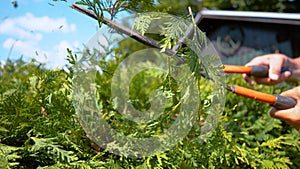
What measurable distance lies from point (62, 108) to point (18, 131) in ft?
0.48

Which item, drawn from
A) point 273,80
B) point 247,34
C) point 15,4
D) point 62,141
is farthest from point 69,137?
point 247,34

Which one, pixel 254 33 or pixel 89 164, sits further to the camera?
pixel 254 33

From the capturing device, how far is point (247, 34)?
788cm

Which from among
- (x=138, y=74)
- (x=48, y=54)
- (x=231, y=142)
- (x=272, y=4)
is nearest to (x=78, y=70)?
(x=48, y=54)

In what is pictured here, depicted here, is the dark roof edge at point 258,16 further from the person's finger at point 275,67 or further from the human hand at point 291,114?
the human hand at point 291,114

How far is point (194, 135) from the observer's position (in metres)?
1.00

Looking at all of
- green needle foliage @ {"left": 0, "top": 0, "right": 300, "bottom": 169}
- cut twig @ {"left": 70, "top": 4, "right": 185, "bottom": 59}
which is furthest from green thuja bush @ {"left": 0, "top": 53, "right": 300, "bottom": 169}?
cut twig @ {"left": 70, "top": 4, "right": 185, "bottom": 59}

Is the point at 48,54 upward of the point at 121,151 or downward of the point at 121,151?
upward

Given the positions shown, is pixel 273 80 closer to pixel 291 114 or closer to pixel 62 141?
pixel 291 114

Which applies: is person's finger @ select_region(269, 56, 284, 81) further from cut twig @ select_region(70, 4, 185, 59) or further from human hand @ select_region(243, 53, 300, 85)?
cut twig @ select_region(70, 4, 185, 59)

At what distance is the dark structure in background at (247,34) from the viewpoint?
6.86m

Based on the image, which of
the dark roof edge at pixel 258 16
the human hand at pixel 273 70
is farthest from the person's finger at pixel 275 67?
the dark roof edge at pixel 258 16

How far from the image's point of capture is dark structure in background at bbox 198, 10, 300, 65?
686 centimetres

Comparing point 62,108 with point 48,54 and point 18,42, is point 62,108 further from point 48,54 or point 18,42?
point 18,42
